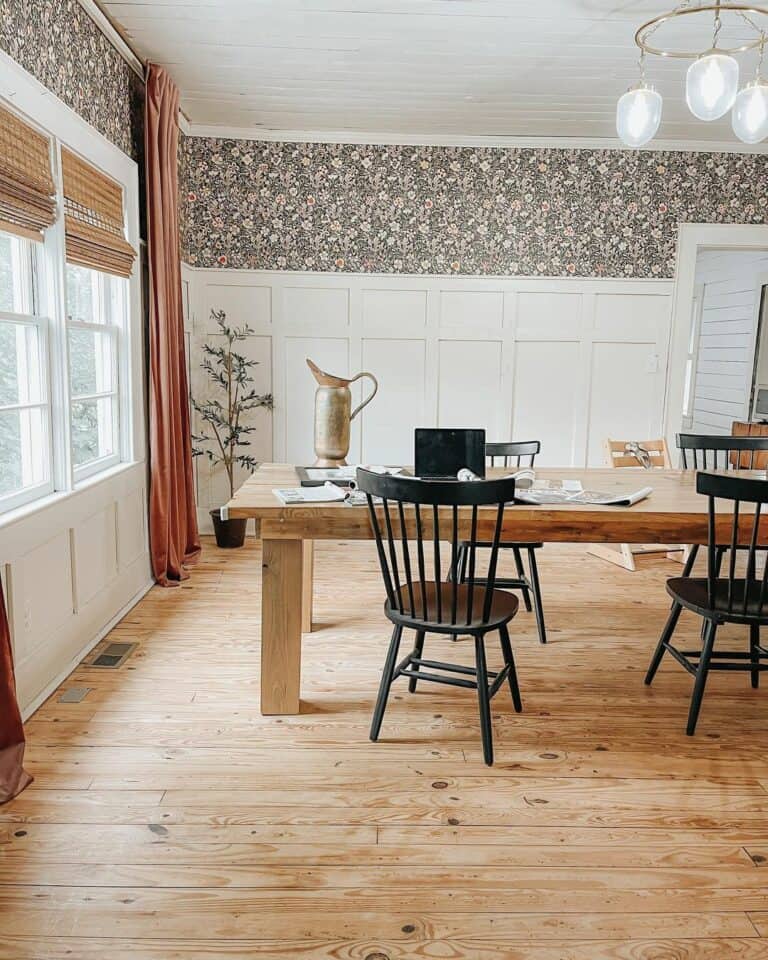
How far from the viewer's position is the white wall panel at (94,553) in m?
3.29

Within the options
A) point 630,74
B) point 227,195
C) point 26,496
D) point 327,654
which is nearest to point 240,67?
point 227,195

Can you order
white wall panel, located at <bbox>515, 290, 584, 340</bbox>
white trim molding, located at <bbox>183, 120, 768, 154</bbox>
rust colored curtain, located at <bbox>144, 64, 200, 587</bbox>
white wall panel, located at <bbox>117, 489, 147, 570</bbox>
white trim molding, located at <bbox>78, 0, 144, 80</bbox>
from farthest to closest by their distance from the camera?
1. white wall panel, located at <bbox>515, 290, 584, 340</bbox>
2. white trim molding, located at <bbox>183, 120, 768, 154</bbox>
3. rust colored curtain, located at <bbox>144, 64, 200, 587</bbox>
4. white wall panel, located at <bbox>117, 489, 147, 570</bbox>
5. white trim molding, located at <bbox>78, 0, 144, 80</bbox>

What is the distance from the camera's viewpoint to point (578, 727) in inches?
108

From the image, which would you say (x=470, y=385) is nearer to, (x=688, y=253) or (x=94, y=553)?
(x=688, y=253)

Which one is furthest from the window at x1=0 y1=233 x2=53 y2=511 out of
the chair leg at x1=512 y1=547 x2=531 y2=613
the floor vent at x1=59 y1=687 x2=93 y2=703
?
the chair leg at x1=512 y1=547 x2=531 y2=613

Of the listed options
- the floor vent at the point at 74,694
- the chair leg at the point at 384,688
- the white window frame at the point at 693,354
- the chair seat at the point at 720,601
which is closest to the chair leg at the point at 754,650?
the chair seat at the point at 720,601

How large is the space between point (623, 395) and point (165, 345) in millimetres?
3241

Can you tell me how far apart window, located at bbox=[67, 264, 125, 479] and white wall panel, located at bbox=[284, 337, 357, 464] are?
1.74 m

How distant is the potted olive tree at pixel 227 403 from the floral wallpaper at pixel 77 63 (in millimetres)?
1570

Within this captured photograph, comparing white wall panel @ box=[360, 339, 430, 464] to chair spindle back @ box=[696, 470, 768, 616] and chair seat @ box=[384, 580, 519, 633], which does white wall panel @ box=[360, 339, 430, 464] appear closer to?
chair seat @ box=[384, 580, 519, 633]

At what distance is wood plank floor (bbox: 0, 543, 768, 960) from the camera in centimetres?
175

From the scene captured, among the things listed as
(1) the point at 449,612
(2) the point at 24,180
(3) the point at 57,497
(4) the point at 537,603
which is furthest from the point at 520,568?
(2) the point at 24,180

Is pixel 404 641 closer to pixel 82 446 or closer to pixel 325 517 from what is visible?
pixel 325 517

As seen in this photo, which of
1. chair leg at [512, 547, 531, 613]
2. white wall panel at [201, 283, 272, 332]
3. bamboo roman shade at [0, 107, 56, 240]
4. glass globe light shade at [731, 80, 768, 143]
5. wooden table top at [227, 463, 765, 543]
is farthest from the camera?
white wall panel at [201, 283, 272, 332]
